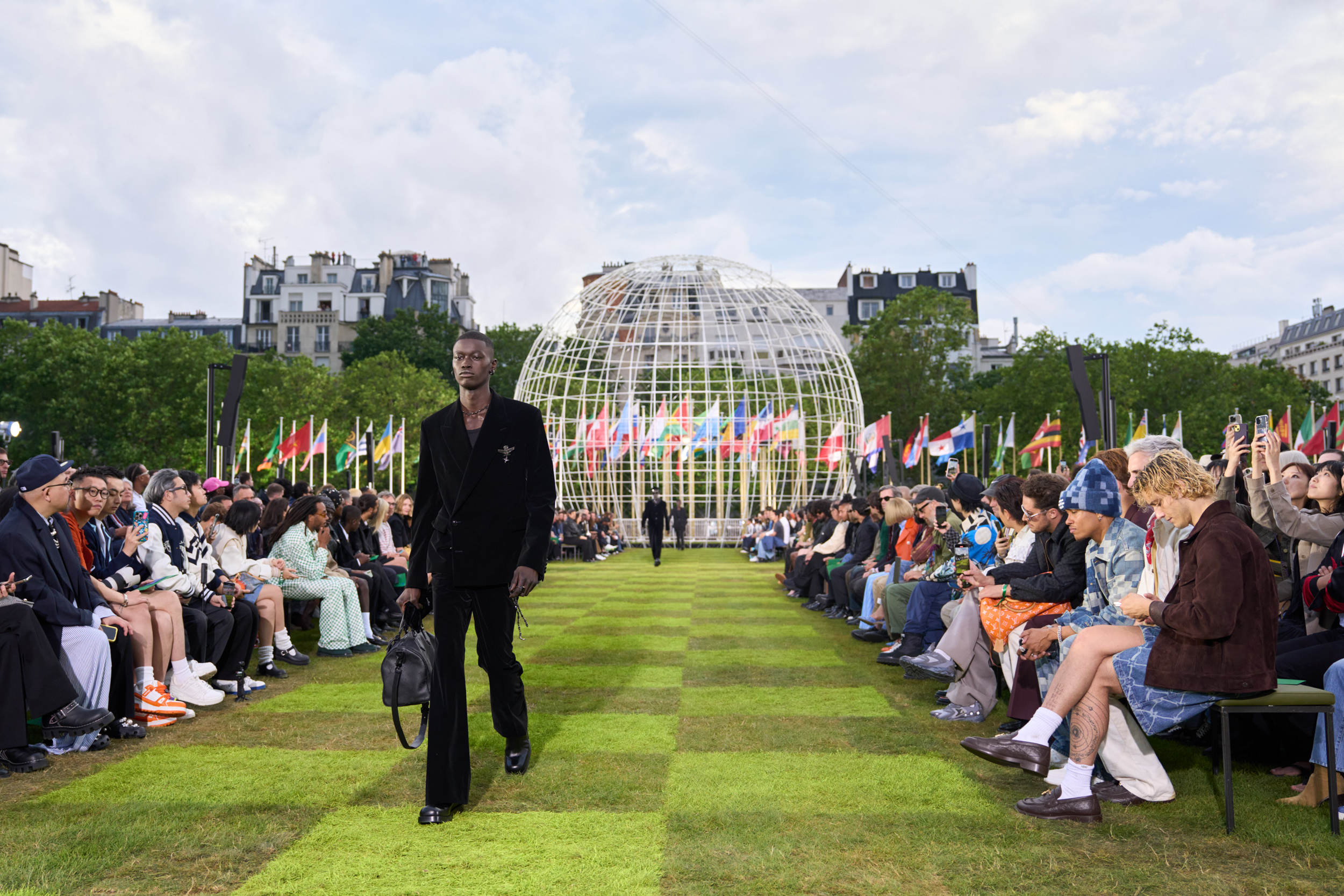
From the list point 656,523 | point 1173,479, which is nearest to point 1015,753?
point 1173,479

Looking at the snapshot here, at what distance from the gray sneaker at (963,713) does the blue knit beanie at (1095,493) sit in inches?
83.4

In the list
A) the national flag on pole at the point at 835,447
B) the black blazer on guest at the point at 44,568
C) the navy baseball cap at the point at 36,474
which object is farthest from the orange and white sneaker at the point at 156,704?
the national flag on pole at the point at 835,447

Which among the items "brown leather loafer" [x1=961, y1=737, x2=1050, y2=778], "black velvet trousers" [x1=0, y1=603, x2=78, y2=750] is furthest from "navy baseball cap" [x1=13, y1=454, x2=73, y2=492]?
"brown leather loafer" [x1=961, y1=737, x2=1050, y2=778]

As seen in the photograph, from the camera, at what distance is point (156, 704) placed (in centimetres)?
685

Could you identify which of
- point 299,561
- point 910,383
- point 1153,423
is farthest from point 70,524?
point 1153,423

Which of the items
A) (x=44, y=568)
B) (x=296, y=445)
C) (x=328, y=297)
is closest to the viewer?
(x=44, y=568)

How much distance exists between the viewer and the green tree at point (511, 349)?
215 feet

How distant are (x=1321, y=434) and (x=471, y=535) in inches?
969

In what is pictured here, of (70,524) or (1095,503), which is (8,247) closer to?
(70,524)

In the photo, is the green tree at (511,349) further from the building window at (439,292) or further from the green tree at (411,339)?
the building window at (439,292)

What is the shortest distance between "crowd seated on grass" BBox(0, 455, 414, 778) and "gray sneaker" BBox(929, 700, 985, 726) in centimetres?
536

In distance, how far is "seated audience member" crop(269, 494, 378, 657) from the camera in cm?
988

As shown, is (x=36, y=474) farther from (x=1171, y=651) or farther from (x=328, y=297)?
(x=328, y=297)

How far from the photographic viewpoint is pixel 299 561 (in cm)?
988
